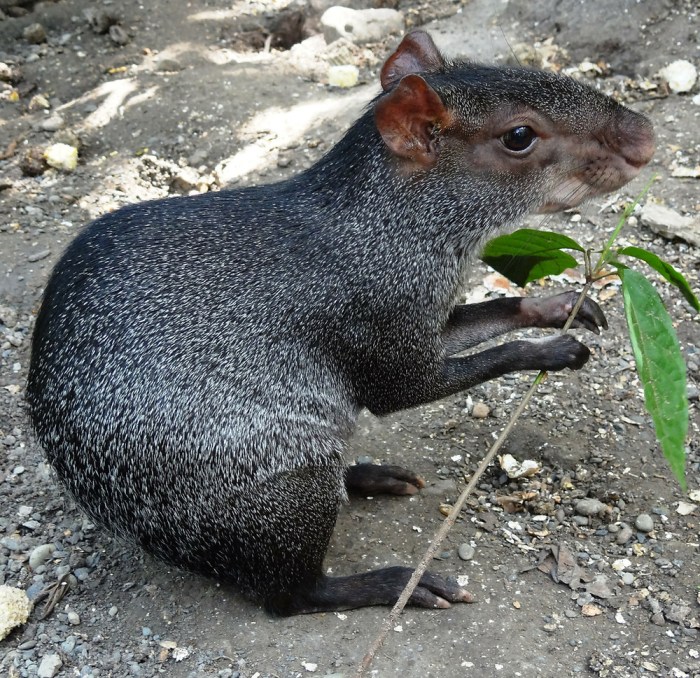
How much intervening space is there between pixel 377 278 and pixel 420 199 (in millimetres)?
352

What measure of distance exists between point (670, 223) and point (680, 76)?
59.1 inches

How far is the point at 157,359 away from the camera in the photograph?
321cm

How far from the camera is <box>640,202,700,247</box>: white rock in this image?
17.4ft

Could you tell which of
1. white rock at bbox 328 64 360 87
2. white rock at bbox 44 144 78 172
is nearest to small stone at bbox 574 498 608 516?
white rock at bbox 328 64 360 87

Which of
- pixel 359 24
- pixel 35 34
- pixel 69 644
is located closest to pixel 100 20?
pixel 35 34

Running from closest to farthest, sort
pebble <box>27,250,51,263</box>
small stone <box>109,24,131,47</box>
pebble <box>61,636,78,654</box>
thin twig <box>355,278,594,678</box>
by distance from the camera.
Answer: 1. thin twig <box>355,278,594,678</box>
2. pebble <box>61,636,78,654</box>
3. pebble <box>27,250,51,263</box>
4. small stone <box>109,24,131,47</box>

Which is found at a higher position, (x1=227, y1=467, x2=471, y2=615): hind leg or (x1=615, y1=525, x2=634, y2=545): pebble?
(x1=227, y1=467, x2=471, y2=615): hind leg

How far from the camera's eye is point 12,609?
3490 mm

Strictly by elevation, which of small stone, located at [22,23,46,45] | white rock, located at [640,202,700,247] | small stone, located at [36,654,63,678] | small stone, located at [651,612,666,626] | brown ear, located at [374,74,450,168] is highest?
brown ear, located at [374,74,450,168]

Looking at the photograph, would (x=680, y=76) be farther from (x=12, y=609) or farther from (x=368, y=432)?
(x=12, y=609)

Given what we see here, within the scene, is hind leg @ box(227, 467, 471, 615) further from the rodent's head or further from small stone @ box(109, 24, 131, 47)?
small stone @ box(109, 24, 131, 47)

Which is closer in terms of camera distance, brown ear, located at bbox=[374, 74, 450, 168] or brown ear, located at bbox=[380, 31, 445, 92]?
brown ear, located at bbox=[374, 74, 450, 168]

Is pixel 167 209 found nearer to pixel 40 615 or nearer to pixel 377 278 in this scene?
pixel 377 278

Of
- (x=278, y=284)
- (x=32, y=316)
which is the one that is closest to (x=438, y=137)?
(x=278, y=284)
